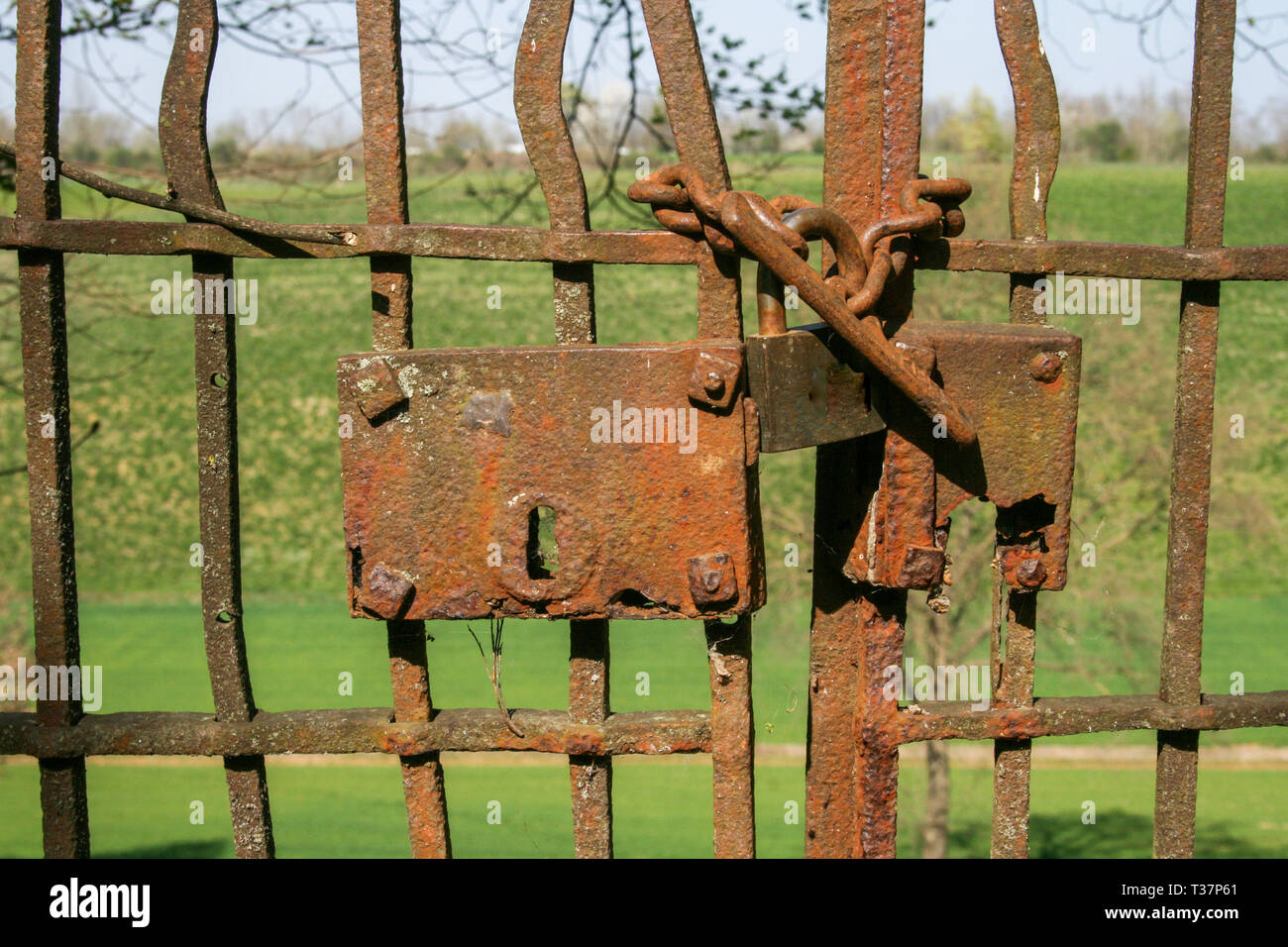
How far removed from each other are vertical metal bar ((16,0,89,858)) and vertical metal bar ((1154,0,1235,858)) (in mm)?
1861

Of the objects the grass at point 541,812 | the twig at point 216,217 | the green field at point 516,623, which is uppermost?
Answer: the twig at point 216,217

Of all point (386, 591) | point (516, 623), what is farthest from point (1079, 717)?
point (516, 623)

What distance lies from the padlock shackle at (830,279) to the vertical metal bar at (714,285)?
8 centimetres

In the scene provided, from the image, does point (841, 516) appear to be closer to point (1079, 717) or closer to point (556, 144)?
point (1079, 717)

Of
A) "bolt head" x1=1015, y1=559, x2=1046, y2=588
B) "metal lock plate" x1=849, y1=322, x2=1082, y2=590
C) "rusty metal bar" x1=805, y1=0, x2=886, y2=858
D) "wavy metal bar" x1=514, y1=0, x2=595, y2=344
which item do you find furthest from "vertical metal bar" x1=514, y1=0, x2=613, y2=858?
"bolt head" x1=1015, y1=559, x2=1046, y2=588

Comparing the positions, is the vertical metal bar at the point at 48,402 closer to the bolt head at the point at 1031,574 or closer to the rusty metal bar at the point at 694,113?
the rusty metal bar at the point at 694,113

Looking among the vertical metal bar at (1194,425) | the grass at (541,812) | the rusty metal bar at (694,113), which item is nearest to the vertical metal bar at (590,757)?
the rusty metal bar at (694,113)

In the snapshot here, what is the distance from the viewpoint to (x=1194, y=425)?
1824 mm

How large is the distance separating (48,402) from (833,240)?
131 cm

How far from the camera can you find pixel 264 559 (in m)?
14.7

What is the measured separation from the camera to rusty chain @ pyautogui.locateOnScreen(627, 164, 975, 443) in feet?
5.01

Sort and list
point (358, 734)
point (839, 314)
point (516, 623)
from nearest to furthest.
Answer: point (839, 314) < point (358, 734) < point (516, 623)

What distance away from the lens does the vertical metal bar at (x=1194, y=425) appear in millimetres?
1781
